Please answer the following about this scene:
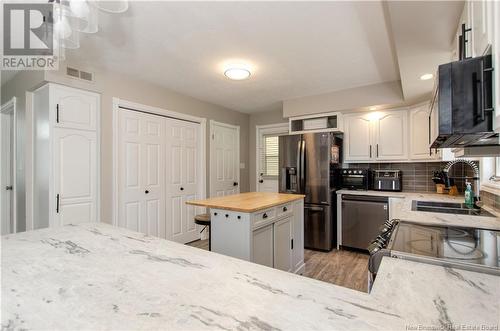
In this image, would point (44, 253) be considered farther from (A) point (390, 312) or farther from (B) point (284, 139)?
(B) point (284, 139)

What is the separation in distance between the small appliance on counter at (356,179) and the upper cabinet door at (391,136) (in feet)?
1.03

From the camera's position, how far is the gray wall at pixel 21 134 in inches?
109

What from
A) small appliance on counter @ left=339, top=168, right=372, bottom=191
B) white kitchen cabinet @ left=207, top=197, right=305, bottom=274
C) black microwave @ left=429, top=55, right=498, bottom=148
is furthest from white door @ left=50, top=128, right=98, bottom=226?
small appliance on counter @ left=339, top=168, right=372, bottom=191

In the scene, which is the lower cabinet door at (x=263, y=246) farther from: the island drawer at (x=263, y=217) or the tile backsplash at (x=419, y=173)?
the tile backsplash at (x=419, y=173)

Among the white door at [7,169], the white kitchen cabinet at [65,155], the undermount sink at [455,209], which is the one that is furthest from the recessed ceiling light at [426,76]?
the white door at [7,169]

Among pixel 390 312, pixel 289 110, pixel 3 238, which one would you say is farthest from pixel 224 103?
pixel 390 312

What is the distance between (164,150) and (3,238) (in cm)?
240

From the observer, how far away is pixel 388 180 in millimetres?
3537

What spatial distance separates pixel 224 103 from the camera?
4340 mm

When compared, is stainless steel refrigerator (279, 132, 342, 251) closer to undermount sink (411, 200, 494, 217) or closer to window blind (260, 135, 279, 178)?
window blind (260, 135, 279, 178)

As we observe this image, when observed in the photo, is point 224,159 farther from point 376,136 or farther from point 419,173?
point 419,173

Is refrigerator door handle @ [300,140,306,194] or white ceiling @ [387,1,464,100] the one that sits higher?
white ceiling @ [387,1,464,100]

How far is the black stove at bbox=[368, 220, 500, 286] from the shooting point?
930 millimetres

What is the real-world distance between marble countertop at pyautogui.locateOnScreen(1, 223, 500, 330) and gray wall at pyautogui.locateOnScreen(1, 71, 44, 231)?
2.51 meters
